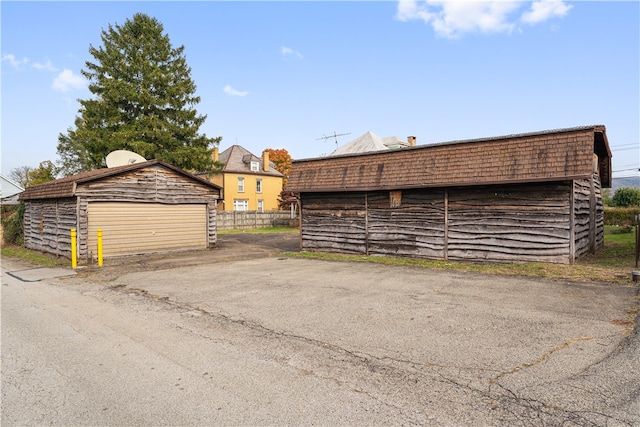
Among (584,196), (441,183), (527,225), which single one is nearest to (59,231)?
(441,183)

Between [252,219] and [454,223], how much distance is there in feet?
90.9

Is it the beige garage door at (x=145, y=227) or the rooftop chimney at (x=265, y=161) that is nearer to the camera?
the beige garage door at (x=145, y=227)

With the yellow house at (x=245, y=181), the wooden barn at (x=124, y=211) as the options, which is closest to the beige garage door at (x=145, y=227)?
the wooden barn at (x=124, y=211)

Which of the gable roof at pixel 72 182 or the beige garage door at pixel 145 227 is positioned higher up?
the gable roof at pixel 72 182

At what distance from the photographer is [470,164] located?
12.8 metres

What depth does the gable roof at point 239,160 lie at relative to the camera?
46594 millimetres

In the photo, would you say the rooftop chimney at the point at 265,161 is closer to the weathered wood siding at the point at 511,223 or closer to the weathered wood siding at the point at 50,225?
the weathered wood siding at the point at 50,225

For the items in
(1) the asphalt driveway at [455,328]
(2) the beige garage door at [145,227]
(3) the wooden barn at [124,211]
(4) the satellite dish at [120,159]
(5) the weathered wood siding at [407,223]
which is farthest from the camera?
(4) the satellite dish at [120,159]

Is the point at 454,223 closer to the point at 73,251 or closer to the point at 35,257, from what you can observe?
the point at 73,251

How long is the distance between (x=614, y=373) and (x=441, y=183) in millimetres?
9233

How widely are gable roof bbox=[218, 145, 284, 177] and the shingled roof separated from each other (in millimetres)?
31100

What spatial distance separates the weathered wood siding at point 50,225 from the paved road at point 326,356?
6.93 meters

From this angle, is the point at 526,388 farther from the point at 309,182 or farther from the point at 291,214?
the point at 291,214

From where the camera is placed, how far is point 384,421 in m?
3.36
